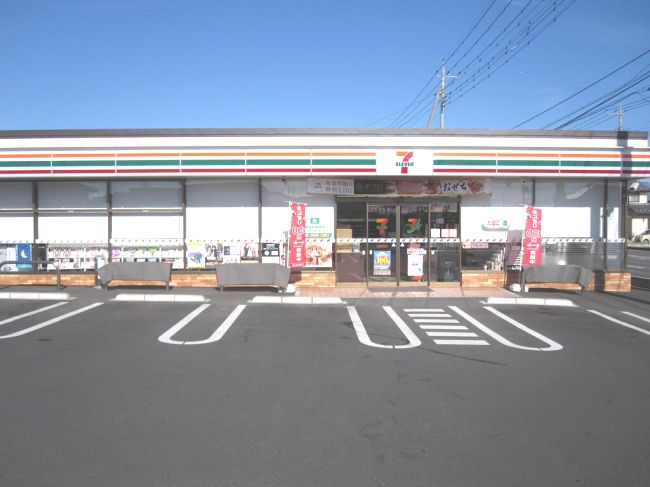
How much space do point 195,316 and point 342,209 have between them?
546cm

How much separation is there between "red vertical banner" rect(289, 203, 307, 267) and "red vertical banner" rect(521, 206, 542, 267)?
5.66m

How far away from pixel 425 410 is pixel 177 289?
9.59 metres

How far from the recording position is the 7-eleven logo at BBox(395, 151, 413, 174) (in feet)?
42.5

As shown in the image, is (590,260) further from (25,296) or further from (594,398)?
(25,296)

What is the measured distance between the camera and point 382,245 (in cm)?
1396

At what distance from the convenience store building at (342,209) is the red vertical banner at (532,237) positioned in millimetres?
458

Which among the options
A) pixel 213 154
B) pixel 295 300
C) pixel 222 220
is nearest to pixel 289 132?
pixel 213 154

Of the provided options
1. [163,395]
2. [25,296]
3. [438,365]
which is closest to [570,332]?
[438,365]

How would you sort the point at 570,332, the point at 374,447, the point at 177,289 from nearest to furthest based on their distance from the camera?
the point at 374,447
the point at 570,332
the point at 177,289

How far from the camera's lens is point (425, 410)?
→ 4961 mm

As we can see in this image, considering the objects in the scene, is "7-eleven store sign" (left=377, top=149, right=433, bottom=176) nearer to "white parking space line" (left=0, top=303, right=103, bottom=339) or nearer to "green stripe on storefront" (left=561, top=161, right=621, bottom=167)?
"green stripe on storefront" (left=561, top=161, right=621, bottom=167)

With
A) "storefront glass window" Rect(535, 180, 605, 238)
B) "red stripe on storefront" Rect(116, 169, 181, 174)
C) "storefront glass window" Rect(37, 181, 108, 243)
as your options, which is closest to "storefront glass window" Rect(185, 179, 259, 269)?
"red stripe on storefront" Rect(116, 169, 181, 174)

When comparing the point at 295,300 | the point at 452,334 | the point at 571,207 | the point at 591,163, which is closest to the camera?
the point at 452,334

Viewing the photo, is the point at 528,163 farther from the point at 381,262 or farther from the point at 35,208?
the point at 35,208
